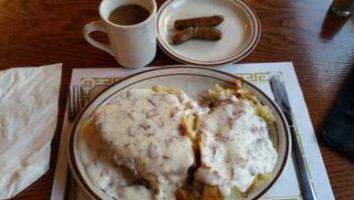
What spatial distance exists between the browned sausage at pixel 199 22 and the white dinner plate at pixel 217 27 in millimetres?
20

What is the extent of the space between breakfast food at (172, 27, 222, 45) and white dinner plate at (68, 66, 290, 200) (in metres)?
0.11

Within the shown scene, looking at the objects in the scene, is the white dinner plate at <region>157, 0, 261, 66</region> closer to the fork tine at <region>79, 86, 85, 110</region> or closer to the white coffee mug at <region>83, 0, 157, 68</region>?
the white coffee mug at <region>83, 0, 157, 68</region>

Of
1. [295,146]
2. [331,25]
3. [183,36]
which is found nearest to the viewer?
[295,146]

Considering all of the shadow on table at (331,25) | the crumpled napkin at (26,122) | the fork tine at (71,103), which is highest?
the shadow on table at (331,25)

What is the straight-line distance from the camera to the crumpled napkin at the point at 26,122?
789 millimetres

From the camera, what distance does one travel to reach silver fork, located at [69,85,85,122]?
88 centimetres

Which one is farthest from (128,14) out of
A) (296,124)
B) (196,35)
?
(296,124)

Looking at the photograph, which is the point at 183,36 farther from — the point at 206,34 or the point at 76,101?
the point at 76,101

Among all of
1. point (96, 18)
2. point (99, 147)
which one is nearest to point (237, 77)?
point (99, 147)

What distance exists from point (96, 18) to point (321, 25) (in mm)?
683

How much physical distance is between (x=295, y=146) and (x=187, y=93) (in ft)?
0.95

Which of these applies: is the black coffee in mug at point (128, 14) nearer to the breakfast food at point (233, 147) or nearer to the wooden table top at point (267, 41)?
the wooden table top at point (267, 41)

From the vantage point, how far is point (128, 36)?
88 cm

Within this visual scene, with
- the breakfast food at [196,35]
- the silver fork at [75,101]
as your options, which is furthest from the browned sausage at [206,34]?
the silver fork at [75,101]
